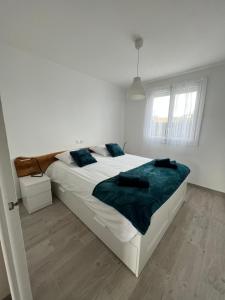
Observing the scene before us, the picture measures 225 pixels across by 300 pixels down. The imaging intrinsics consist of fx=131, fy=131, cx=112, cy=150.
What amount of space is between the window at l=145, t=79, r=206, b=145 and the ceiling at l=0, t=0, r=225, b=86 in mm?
559

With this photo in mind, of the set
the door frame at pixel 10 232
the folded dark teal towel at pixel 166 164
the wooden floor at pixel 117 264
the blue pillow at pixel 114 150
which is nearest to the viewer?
the door frame at pixel 10 232

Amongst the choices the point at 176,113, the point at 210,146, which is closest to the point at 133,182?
the point at 210,146

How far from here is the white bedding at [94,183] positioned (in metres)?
1.24

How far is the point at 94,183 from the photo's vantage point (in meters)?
1.69

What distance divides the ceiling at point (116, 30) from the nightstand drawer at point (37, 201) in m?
2.33

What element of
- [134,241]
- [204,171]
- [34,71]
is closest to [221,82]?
[204,171]

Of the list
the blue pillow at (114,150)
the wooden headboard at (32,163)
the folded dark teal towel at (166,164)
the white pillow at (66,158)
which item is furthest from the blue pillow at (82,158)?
the folded dark teal towel at (166,164)

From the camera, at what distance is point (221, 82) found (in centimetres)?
254

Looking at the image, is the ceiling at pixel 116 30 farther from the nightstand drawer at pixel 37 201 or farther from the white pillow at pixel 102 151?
the nightstand drawer at pixel 37 201

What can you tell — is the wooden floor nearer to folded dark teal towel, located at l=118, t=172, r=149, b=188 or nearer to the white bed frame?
the white bed frame

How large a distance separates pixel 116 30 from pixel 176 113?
218 cm

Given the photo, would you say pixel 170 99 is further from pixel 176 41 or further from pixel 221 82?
pixel 176 41

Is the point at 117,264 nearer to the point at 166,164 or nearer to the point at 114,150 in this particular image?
the point at 166,164

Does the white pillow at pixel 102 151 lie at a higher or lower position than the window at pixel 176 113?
→ lower
